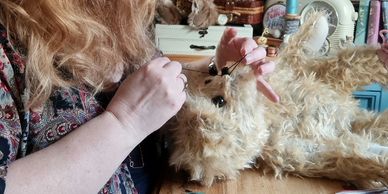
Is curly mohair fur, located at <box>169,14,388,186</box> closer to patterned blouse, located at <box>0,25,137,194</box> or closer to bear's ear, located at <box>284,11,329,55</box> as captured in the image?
bear's ear, located at <box>284,11,329,55</box>

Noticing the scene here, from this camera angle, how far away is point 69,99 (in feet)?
1.91

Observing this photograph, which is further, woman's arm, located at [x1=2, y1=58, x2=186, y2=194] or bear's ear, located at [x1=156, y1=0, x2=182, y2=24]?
bear's ear, located at [x1=156, y1=0, x2=182, y2=24]

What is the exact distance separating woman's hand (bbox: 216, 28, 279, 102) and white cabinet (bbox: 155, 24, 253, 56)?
0.84 m

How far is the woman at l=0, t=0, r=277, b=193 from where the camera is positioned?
0.50 meters

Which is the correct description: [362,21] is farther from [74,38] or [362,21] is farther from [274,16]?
[74,38]

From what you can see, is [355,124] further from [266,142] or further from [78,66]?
[78,66]

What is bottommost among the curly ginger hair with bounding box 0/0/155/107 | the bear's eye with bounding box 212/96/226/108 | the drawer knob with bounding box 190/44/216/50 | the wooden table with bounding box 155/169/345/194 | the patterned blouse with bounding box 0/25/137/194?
the drawer knob with bounding box 190/44/216/50

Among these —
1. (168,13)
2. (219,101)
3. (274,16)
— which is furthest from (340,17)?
(219,101)

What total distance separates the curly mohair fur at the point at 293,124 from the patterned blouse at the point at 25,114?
0.46 feet

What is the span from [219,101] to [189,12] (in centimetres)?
102

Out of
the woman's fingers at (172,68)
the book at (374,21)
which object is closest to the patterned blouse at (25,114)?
the woman's fingers at (172,68)

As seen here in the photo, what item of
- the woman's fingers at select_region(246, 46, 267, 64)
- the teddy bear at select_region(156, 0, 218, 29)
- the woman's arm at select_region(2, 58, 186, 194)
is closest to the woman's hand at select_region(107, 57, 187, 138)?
the woman's arm at select_region(2, 58, 186, 194)

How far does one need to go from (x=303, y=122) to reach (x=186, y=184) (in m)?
0.21

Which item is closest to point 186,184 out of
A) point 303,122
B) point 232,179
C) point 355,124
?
point 232,179
